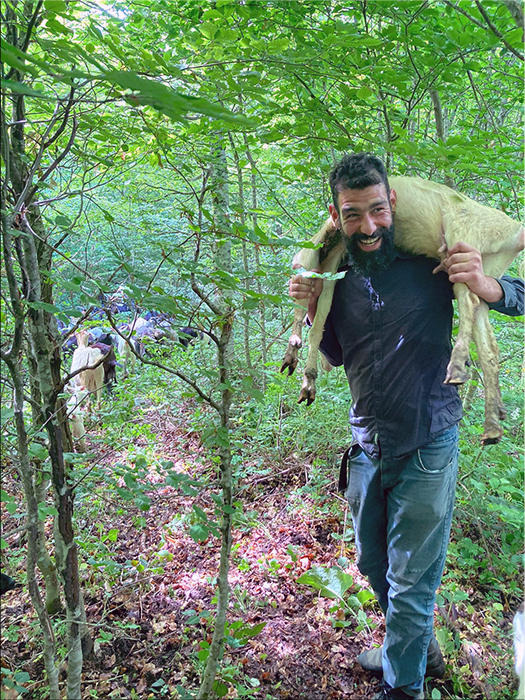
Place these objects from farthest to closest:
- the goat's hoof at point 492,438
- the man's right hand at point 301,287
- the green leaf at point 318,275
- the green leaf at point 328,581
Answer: the green leaf at point 328,581 → the man's right hand at point 301,287 → the goat's hoof at point 492,438 → the green leaf at point 318,275

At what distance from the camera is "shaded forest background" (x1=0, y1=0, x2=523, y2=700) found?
5.04ft

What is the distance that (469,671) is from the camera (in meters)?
2.26

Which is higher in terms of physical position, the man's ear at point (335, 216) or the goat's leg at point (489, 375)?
the man's ear at point (335, 216)

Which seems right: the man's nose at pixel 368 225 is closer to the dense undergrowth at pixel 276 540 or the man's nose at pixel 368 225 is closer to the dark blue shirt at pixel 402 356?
the dark blue shirt at pixel 402 356

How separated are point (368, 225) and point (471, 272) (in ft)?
1.55

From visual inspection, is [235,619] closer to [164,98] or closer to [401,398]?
[401,398]

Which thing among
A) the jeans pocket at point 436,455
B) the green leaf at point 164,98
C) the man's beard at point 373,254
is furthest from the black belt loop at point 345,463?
the green leaf at point 164,98

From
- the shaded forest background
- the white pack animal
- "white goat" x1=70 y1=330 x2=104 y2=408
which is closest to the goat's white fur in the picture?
"white goat" x1=70 y1=330 x2=104 y2=408

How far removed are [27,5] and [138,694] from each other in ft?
9.99

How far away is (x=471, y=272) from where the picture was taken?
5.67 ft

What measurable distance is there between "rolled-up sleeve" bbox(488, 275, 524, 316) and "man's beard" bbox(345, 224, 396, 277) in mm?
489

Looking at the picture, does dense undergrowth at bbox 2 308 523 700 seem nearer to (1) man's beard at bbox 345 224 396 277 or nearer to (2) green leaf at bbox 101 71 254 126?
(1) man's beard at bbox 345 224 396 277

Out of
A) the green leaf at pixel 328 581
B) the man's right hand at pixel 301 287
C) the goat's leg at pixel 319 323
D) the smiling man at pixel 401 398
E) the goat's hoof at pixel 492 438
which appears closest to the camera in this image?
the goat's hoof at pixel 492 438

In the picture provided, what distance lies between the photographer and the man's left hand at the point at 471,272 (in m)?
1.74
